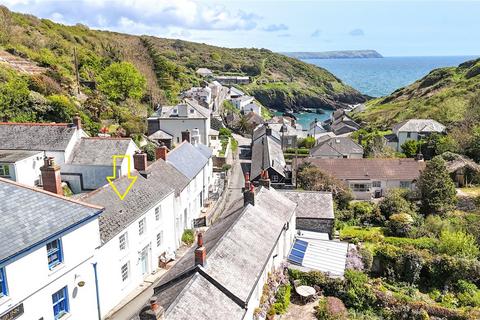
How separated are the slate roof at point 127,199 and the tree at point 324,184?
17249 millimetres

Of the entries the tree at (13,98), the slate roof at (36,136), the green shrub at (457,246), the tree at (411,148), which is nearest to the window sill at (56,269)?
the slate roof at (36,136)

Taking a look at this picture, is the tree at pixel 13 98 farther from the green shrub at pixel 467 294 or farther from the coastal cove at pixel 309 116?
the coastal cove at pixel 309 116

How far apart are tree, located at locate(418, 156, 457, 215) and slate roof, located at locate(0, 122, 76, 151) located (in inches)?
1420

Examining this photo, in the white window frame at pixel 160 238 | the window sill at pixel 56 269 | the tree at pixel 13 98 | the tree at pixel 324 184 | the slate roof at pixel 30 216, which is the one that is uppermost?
the tree at pixel 13 98

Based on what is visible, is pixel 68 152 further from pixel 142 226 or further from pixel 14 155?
pixel 142 226

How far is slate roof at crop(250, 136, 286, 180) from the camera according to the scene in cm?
5050

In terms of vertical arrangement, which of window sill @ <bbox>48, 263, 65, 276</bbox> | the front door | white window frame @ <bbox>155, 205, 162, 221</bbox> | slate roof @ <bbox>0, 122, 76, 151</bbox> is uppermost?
slate roof @ <bbox>0, 122, 76, 151</bbox>

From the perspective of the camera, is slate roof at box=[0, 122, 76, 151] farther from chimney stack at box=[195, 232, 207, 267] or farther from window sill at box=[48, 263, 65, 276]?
chimney stack at box=[195, 232, 207, 267]

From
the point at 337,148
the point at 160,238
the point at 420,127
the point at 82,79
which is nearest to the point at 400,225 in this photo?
the point at 160,238

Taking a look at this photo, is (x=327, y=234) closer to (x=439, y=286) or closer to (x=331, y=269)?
(x=331, y=269)

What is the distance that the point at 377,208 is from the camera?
40875mm

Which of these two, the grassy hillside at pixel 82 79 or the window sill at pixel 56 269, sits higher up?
the grassy hillside at pixel 82 79

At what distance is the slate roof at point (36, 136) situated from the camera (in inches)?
1449

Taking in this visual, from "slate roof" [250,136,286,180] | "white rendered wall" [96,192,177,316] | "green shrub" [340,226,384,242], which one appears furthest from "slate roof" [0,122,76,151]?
"green shrub" [340,226,384,242]
